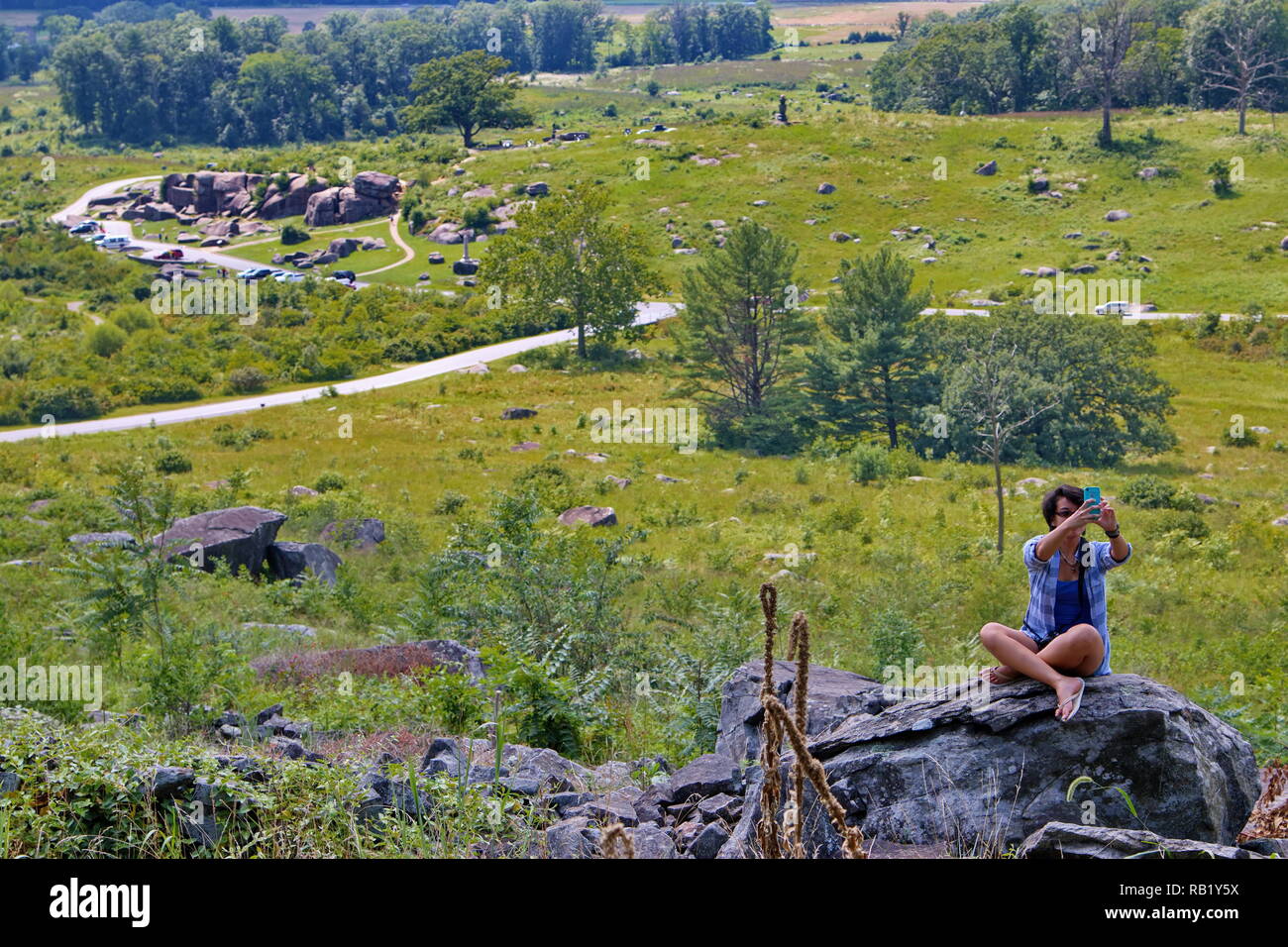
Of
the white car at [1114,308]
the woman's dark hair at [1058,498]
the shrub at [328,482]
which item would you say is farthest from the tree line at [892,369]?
the woman's dark hair at [1058,498]

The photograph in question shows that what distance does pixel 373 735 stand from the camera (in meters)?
9.02

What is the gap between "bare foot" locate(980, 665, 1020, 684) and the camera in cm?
589

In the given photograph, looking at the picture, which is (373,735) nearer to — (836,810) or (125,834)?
(125,834)

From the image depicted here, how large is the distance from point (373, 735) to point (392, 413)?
37.4 metres

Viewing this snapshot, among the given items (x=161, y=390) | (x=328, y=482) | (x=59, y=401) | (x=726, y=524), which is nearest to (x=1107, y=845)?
(x=726, y=524)

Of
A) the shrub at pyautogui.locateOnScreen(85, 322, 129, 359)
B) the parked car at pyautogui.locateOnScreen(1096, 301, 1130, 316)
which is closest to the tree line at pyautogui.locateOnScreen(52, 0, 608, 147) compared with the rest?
the shrub at pyautogui.locateOnScreen(85, 322, 129, 359)

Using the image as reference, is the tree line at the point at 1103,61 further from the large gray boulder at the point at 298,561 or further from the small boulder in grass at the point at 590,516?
the large gray boulder at the point at 298,561

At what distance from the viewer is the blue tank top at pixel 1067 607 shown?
6066 millimetres

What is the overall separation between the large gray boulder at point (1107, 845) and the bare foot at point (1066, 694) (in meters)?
1.06

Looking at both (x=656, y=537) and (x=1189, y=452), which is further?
(x=1189, y=452)

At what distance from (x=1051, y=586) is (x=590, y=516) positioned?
914 inches

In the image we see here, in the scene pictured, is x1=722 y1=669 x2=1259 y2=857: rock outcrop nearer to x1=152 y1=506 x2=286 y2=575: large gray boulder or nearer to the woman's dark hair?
the woman's dark hair
